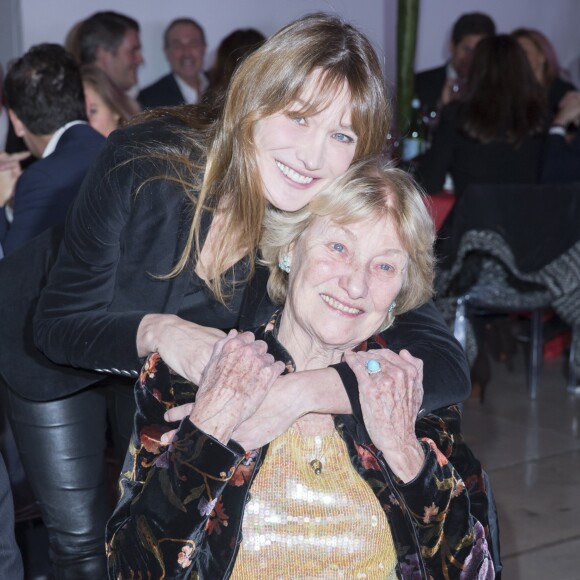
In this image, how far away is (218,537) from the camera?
1696 mm

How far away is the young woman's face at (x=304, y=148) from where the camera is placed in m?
1.98

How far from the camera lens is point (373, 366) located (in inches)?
69.8

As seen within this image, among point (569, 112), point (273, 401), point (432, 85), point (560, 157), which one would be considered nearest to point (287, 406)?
point (273, 401)

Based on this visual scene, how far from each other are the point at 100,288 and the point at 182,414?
0.43 meters

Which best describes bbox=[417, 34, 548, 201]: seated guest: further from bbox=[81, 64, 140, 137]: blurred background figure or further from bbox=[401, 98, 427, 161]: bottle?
bbox=[81, 64, 140, 137]: blurred background figure

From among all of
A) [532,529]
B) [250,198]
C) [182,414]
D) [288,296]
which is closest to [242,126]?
[250,198]

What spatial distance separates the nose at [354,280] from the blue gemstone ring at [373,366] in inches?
5.1

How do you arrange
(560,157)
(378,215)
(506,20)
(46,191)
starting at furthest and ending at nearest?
1. (506,20)
2. (560,157)
3. (46,191)
4. (378,215)

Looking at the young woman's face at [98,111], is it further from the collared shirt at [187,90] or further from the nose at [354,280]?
the nose at [354,280]

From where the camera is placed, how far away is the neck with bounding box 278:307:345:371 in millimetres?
1913

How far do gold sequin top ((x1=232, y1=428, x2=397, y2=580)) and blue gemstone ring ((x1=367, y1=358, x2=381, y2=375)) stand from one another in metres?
0.18

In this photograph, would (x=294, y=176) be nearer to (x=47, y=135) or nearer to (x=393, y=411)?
(x=393, y=411)

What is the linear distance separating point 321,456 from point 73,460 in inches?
30.2

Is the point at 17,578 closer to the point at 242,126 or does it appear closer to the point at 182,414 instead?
the point at 182,414
